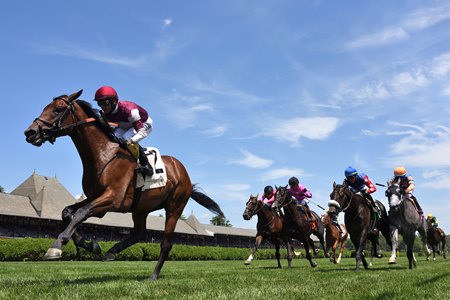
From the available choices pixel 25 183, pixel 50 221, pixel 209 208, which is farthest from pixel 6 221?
pixel 209 208

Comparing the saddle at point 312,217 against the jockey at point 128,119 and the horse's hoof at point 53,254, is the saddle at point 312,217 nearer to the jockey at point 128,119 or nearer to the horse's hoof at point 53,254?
the jockey at point 128,119

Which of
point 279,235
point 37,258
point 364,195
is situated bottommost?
point 37,258

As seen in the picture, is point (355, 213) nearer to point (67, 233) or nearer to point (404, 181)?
point (404, 181)

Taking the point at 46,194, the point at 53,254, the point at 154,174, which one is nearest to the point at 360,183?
the point at 154,174

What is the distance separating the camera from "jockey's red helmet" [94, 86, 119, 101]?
710 centimetres

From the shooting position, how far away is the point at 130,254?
3641 cm

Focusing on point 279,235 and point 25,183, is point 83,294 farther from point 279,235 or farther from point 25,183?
point 25,183

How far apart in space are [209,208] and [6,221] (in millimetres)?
38681

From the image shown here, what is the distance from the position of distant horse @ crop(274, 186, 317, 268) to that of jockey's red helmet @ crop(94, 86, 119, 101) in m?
8.59

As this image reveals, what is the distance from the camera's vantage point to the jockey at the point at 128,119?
7.18m

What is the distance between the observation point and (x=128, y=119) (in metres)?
7.50

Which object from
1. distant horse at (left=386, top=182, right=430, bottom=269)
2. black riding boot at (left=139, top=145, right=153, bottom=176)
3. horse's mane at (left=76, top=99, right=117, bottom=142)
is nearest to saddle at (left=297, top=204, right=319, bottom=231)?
distant horse at (left=386, top=182, right=430, bottom=269)

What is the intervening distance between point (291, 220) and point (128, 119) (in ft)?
29.6

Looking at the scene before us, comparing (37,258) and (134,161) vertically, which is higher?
(134,161)
